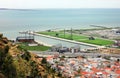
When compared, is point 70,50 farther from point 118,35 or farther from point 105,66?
point 118,35

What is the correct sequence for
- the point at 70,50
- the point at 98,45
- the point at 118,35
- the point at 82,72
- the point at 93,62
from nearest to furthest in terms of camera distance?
the point at 82,72, the point at 93,62, the point at 70,50, the point at 98,45, the point at 118,35

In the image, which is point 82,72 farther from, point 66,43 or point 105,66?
point 66,43

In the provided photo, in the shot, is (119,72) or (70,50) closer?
(119,72)

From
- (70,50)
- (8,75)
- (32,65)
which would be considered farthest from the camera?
(70,50)

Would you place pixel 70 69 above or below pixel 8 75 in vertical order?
below

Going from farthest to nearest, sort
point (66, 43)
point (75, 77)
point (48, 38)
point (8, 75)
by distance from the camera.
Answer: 1. point (48, 38)
2. point (66, 43)
3. point (75, 77)
4. point (8, 75)

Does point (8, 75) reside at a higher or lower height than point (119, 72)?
higher

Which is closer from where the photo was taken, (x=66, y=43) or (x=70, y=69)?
(x=70, y=69)

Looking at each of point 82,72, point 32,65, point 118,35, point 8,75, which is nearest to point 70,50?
point 82,72

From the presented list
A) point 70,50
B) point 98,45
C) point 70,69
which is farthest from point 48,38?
point 70,69
